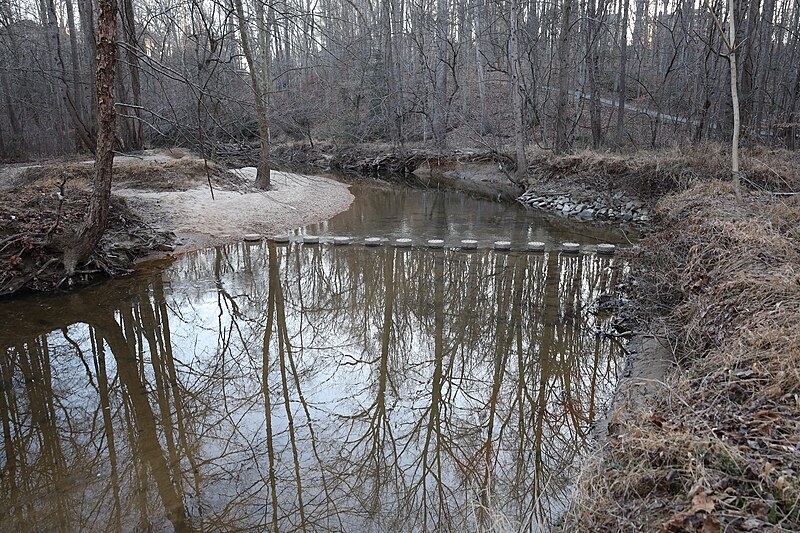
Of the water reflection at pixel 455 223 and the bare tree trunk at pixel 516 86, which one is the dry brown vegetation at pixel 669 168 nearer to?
the bare tree trunk at pixel 516 86

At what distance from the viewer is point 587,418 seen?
16.4ft

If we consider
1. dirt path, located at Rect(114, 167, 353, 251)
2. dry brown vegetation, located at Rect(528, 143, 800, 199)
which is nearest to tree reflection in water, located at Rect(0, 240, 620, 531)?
dirt path, located at Rect(114, 167, 353, 251)

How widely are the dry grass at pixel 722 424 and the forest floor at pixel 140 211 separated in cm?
578

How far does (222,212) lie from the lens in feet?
44.7

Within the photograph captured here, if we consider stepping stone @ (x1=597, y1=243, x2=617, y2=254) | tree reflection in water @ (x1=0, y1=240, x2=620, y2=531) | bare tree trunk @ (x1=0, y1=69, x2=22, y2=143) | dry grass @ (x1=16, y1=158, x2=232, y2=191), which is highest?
bare tree trunk @ (x1=0, y1=69, x2=22, y2=143)

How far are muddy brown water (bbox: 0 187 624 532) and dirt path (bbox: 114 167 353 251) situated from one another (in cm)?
262

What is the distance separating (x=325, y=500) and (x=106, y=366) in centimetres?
358

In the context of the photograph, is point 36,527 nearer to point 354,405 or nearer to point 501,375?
point 354,405

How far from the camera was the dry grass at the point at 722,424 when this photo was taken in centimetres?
253

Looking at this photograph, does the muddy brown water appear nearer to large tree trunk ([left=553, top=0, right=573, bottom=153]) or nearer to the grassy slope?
the grassy slope

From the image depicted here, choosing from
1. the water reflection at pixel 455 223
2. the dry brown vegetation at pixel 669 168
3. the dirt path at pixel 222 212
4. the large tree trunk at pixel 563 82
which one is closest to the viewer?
the dry brown vegetation at pixel 669 168

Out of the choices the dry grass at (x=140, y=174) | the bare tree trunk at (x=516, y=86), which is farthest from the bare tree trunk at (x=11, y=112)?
the bare tree trunk at (x=516, y=86)

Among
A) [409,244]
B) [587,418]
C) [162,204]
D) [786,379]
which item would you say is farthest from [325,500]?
[162,204]

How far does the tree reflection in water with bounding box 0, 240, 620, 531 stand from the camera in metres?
3.98
